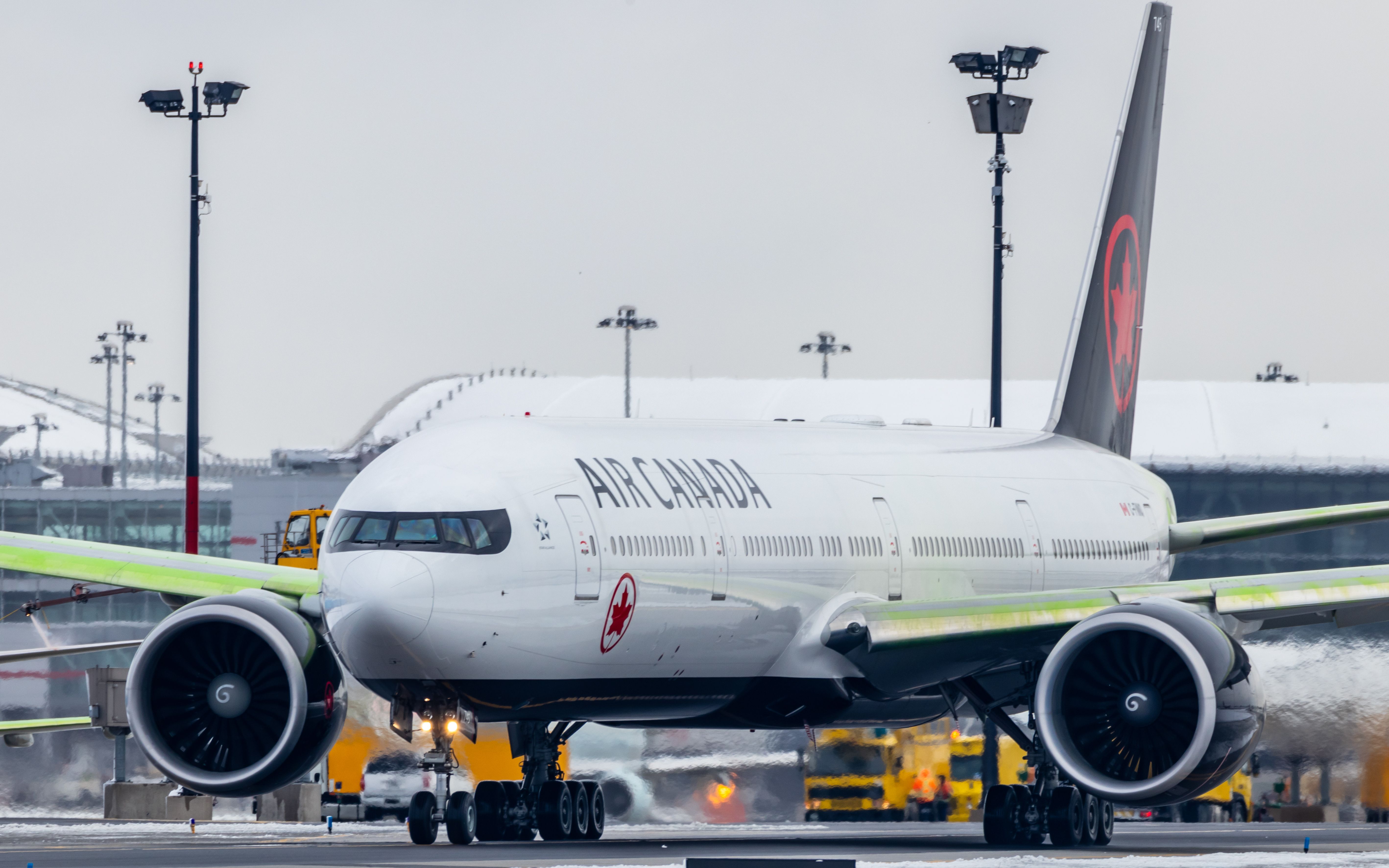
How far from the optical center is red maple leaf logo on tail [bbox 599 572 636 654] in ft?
69.9

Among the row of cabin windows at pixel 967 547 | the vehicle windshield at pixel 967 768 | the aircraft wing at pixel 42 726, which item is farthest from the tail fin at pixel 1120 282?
the aircraft wing at pixel 42 726

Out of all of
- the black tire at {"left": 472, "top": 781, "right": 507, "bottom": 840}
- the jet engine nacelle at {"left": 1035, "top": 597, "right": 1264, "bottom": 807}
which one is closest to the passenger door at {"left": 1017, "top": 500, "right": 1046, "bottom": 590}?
the jet engine nacelle at {"left": 1035, "top": 597, "right": 1264, "bottom": 807}

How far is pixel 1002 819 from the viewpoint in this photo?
80.2ft

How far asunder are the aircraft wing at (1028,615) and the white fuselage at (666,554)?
0.62m

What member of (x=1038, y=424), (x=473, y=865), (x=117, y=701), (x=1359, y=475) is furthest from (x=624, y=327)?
(x=473, y=865)

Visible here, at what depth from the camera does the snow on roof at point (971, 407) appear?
70.9 metres

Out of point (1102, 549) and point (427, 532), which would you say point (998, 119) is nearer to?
point (1102, 549)

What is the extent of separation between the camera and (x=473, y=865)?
60.6 feet

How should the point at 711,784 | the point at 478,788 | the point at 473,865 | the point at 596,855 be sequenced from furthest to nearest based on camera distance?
the point at 711,784 → the point at 478,788 → the point at 596,855 → the point at 473,865

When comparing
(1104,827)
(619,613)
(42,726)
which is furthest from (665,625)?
(42,726)

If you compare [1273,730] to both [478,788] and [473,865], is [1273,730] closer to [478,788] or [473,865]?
[478,788]

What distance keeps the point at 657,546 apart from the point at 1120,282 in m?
14.0

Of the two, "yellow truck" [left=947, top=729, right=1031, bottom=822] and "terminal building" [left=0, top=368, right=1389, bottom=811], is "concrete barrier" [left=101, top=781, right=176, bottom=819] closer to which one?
"terminal building" [left=0, top=368, right=1389, bottom=811]

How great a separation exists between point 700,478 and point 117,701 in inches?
507
